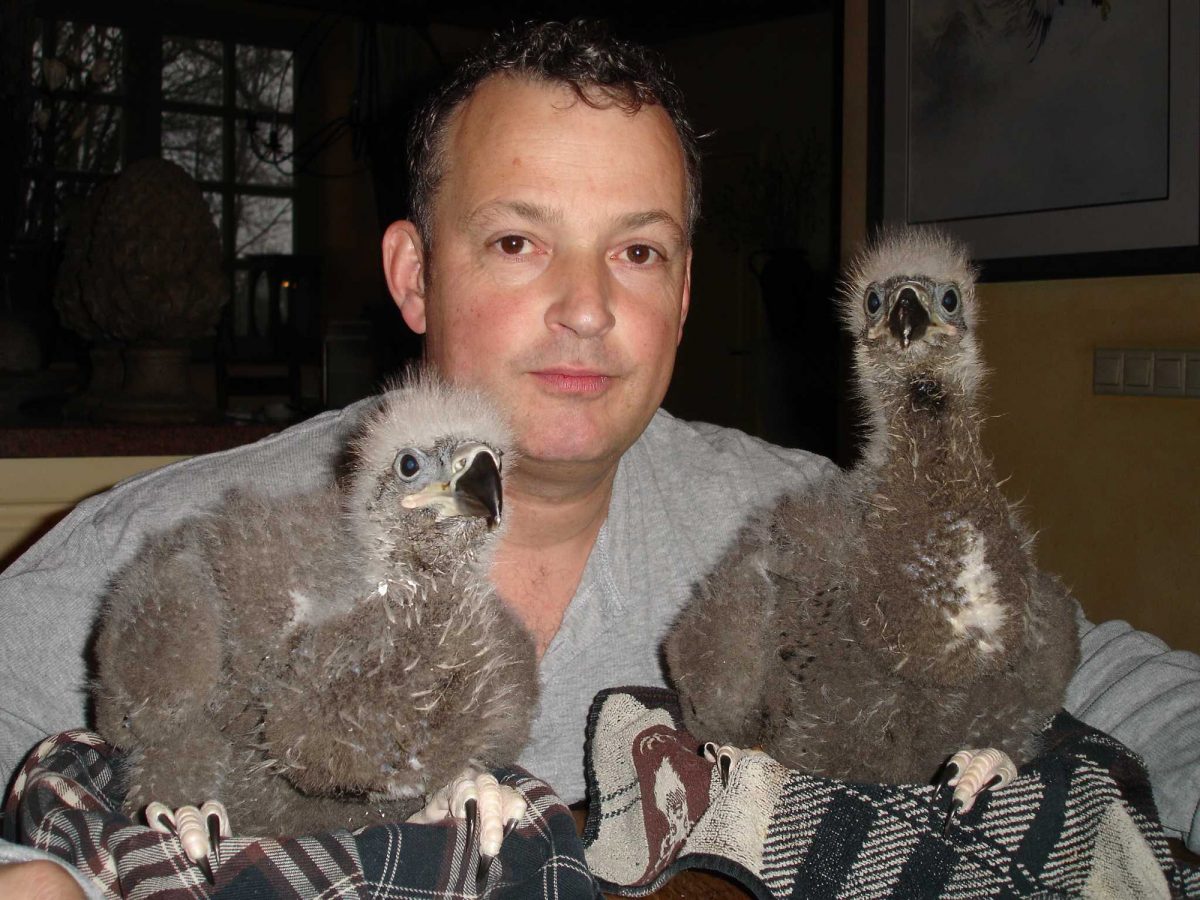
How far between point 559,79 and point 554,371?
0.39 metres

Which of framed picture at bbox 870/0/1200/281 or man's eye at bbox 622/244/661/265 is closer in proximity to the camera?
man's eye at bbox 622/244/661/265

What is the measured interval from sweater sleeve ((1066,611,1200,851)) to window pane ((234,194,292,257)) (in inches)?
324

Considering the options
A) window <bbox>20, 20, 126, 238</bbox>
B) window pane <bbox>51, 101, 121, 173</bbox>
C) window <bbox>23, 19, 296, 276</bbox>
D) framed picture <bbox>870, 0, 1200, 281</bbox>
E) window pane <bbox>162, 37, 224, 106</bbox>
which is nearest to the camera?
framed picture <bbox>870, 0, 1200, 281</bbox>

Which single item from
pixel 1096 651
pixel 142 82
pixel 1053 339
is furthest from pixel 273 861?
pixel 142 82

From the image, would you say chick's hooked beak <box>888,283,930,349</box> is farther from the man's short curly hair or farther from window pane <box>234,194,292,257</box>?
window pane <box>234,194,292,257</box>

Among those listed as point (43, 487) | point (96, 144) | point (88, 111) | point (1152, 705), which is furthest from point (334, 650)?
point (96, 144)

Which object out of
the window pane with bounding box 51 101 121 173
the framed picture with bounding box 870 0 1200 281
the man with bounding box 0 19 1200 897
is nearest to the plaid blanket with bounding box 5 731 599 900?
the man with bounding box 0 19 1200 897

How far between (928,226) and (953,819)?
241 centimetres

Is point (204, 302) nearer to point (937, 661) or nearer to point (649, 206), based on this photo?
point (649, 206)

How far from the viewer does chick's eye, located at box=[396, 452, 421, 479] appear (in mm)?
1052

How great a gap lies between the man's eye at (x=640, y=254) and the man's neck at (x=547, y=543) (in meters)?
0.29

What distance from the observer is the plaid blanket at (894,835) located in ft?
3.13

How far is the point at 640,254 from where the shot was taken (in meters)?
1.37

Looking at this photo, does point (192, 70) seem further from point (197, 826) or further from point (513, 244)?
point (197, 826)
